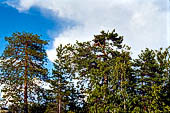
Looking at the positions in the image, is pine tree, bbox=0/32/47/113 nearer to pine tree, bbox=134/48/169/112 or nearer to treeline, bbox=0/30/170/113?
treeline, bbox=0/30/170/113

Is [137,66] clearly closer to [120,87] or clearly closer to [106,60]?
[106,60]

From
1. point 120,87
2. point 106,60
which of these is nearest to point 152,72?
point 106,60

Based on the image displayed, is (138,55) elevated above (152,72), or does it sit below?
above

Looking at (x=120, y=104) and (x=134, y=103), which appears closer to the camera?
(x=120, y=104)

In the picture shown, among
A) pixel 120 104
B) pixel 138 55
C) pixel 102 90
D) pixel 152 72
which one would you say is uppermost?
pixel 138 55

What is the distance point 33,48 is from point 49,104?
6.30m

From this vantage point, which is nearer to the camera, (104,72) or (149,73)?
(104,72)

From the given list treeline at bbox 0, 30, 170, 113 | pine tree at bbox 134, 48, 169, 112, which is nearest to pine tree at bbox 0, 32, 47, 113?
treeline at bbox 0, 30, 170, 113

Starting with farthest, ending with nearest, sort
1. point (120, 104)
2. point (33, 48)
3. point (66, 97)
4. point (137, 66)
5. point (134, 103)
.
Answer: point (137, 66)
point (66, 97)
point (33, 48)
point (134, 103)
point (120, 104)

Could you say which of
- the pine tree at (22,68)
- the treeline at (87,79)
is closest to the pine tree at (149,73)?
the treeline at (87,79)

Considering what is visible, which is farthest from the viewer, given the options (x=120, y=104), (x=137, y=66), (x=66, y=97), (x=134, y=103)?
(x=137, y=66)

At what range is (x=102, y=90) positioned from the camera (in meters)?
19.8

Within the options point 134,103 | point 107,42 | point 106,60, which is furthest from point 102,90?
point 107,42

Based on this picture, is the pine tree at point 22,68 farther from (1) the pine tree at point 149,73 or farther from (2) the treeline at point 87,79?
(1) the pine tree at point 149,73
